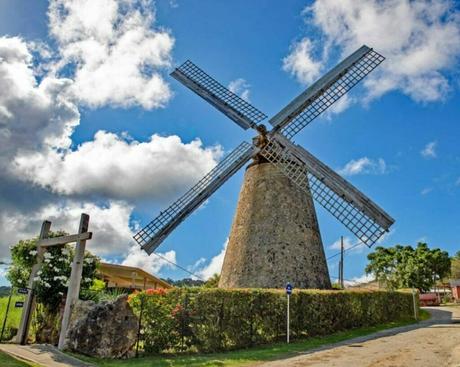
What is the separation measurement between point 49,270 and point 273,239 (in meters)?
7.96

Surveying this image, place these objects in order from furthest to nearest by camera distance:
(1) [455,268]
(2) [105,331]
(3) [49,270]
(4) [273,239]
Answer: (1) [455,268] → (4) [273,239] → (3) [49,270] → (2) [105,331]

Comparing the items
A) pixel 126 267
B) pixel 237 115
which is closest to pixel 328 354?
pixel 237 115

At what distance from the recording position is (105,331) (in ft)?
29.8

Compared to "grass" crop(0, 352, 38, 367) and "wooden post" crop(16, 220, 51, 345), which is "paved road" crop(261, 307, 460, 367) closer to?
"grass" crop(0, 352, 38, 367)

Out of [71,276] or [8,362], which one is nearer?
[8,362]

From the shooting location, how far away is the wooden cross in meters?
9.76

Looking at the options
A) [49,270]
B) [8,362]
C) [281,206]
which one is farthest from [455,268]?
[8,362]

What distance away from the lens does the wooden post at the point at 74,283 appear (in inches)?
379

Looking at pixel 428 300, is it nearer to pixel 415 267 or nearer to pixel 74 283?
pixel 415 267

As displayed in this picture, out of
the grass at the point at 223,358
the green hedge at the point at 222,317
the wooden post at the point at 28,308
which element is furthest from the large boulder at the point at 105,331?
the wooden post at the point at 28,308

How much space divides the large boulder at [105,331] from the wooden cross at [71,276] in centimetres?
47

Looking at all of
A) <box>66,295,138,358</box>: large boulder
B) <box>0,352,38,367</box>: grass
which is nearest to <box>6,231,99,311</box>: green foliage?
Result: <box>66,295,138,358</box>: large boulder

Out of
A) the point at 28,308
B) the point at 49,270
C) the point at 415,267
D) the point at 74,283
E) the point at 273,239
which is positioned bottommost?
the point at 28,308

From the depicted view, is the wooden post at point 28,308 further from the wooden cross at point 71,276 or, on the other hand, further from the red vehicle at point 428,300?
the red vehicle at point 428,300
